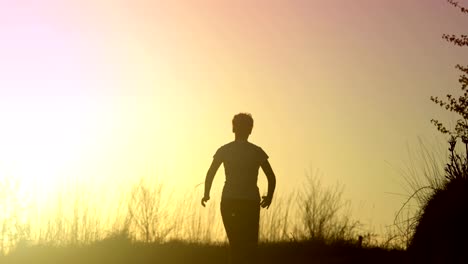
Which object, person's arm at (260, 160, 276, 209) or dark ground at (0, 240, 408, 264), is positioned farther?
dark ground at (0, 240, 408, 264)

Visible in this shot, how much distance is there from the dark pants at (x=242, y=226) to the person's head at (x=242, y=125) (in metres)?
0.93

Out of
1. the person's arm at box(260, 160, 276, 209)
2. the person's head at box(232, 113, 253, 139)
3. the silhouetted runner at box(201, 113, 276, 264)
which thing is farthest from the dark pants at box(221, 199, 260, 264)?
the person's head at box(232, 113, 253, 139)

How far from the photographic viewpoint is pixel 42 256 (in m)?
19.0

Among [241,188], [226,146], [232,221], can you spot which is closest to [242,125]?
[226,146]

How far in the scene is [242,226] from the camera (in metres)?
12.6

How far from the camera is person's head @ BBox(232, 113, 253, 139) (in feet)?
41.6

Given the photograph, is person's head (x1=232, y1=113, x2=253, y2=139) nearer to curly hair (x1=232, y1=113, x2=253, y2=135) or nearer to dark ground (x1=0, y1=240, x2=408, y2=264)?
curly hair (x1=232, y1=113, x2=253, y2=135)

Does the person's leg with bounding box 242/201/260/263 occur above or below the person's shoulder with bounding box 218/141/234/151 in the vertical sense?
below

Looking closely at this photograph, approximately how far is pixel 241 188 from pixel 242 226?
533 millimetres

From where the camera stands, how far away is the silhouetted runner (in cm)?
1251

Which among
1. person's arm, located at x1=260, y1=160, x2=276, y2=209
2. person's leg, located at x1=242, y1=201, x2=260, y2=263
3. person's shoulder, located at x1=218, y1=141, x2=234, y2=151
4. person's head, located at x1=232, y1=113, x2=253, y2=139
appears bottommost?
person's leg, located at x1=242, y1=201, x2=260, y2=263

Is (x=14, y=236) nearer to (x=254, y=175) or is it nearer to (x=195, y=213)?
(x=195, y=213)

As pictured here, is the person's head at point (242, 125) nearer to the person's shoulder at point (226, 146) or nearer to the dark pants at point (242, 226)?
the person's shoulder at point (226, 146)

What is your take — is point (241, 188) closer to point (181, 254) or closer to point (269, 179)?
point (269, 179)
